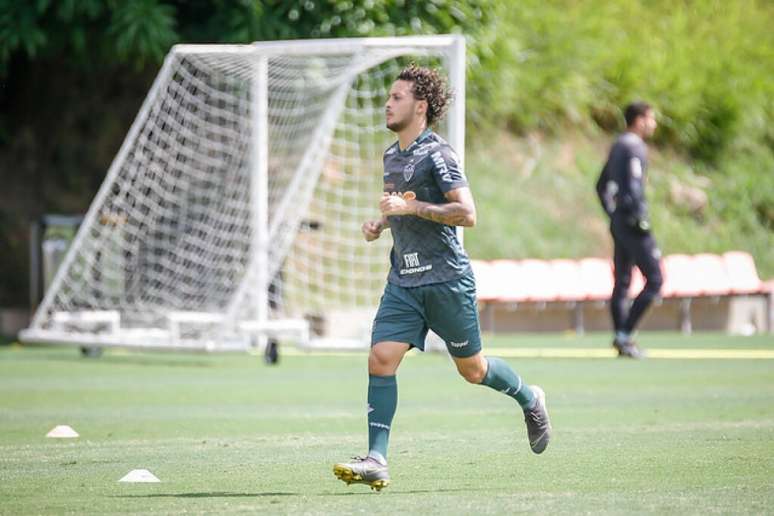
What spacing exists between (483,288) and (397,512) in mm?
15348

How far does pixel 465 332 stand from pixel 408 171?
2.60 feet

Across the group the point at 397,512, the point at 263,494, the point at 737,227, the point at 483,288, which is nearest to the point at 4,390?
the point at 263,494

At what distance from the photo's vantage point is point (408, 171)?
744 centimetres

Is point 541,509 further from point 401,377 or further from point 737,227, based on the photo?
point 737,227

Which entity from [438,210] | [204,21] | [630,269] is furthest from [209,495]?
[204,21]

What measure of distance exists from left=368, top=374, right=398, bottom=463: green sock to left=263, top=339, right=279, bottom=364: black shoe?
8.69 meters

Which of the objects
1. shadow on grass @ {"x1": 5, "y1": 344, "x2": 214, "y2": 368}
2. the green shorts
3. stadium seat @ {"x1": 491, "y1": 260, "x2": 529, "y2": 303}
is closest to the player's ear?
the green shorts

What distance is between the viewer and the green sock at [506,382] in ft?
25.3

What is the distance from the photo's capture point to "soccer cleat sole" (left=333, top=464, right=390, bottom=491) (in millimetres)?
6742

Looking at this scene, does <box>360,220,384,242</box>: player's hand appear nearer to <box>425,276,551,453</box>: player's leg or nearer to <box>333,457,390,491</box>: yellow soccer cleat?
<box>425,276,551,453</box>: player's leg

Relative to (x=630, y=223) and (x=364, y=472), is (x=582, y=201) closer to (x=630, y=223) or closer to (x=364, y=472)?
(x=630, y=223)

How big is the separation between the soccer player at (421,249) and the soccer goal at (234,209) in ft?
26.3

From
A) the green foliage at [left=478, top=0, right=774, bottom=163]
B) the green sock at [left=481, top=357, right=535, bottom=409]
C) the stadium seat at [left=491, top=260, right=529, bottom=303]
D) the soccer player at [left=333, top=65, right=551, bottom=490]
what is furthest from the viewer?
the green foliage at [left=478, top=0, right=774, bottom=163]

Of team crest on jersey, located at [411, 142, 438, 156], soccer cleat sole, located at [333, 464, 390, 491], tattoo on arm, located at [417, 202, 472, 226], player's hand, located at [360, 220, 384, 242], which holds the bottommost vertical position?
soccer cleat sole, located at [333, 464, 390, 491]
